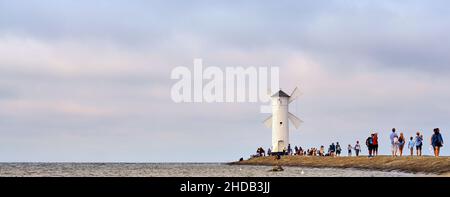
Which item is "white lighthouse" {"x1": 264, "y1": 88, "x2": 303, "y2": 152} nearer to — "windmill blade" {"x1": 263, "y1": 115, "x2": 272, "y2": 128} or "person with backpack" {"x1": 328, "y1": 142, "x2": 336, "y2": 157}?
"windmill blade" {"x1": 263, "y1": 115, "x2": 272, "y2": 128}

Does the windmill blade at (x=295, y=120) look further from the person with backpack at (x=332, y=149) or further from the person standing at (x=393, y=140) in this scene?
the person standing at (x=393, y=140)

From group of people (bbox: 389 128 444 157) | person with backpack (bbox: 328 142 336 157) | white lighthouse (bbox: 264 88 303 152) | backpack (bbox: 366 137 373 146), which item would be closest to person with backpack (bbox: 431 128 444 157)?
group of people (bbox: 389 128 444 157)

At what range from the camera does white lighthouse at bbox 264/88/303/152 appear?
102312 mm

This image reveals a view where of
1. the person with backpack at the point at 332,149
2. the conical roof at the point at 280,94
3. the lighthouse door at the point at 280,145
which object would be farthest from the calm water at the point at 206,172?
the conical roof at the point at 280,94

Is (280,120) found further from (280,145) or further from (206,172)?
(206,172)

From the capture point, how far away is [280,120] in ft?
337

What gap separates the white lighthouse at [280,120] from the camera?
336ft

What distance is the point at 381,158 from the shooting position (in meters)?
59.4

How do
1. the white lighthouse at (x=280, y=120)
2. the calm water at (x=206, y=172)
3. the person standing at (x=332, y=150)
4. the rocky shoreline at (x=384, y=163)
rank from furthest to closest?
the white lighthouse at (x=280, y=120), the person standing at (x=332, y=150), the calm water at (x=206, y=172), the rocky shoreline at (x=384, y=163)

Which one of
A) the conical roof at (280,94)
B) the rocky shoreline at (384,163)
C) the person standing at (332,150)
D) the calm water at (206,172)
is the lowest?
the calm water at (206,172)

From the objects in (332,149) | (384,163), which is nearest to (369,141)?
(384,163)
